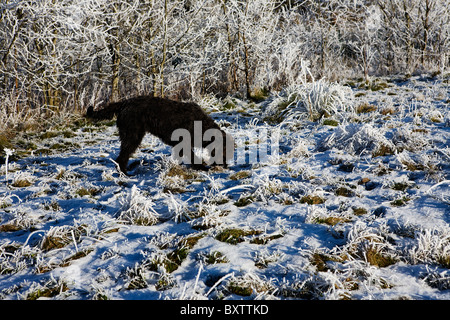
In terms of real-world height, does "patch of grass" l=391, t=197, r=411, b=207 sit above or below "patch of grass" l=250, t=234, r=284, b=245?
above

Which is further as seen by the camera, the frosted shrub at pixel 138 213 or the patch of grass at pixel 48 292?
the frosted shrub at pixel 138 213

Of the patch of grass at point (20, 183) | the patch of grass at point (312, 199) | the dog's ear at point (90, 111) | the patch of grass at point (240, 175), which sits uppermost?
the dog's ear at point (90, 111)

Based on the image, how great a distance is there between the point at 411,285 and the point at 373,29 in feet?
39.5

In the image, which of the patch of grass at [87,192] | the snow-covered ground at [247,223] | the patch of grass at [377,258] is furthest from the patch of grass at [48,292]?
the patch of grass at [377,258]

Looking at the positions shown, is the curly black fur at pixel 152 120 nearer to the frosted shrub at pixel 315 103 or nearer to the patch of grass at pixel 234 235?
the patch of grass at pixel 234 235

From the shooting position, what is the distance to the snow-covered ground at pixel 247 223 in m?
2.09

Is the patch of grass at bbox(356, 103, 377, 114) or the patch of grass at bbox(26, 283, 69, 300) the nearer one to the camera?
the patch of grass at bbox(26, 283, 69, 300)

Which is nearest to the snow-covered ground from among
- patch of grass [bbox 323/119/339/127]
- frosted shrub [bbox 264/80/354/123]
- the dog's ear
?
patch of grass [bbox 323/119/339/127]

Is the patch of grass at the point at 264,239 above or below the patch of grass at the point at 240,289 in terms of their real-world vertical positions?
above

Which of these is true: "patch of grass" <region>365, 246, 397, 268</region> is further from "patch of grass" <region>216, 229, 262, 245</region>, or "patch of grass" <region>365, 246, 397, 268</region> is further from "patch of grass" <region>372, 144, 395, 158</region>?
"patch of grass" <region>372, 144, 395, 158</region>

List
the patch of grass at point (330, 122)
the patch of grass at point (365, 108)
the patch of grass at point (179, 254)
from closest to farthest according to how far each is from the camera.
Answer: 1. the patch of grass at point (179, 254)
2. the patch of grass at point (330, 122)
3. the patch of grass at point (365, 108)

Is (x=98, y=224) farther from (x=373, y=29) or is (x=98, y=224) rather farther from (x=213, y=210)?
(x=373, y=29)

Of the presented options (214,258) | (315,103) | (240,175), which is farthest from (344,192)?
(315,103)

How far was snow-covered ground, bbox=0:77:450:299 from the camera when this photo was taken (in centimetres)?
209
